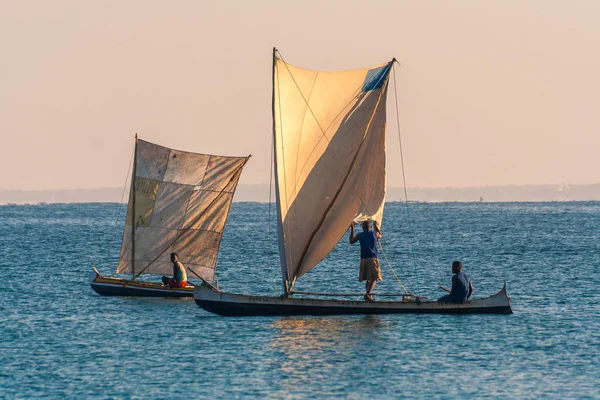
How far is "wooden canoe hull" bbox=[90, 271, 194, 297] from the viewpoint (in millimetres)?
49031

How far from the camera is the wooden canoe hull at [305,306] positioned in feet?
135

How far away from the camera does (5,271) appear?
7175cm

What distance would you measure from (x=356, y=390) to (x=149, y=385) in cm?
571

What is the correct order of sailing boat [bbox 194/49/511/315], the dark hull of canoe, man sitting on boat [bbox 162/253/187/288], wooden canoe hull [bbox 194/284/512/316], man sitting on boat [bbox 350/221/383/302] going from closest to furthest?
1. sailing boat [bbox 194/49/511/315]
2. man sitting on boat [bbox 350/221/383/302]
3. wooden canoe hull [bbox 194/284/512/316]
4. the dark hull of canoe
5. man sitting on boat [bbox 162/253/187/288]

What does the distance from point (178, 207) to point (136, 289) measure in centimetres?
400

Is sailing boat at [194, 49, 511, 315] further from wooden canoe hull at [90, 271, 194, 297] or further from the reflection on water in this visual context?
wooden canoe hull at [90, 271, 194, 297]

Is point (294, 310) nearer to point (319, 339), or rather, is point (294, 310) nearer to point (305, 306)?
point (305, 306)

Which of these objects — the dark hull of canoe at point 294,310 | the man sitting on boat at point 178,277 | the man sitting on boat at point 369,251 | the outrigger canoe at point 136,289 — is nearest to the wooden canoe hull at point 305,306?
the dark hull of canoe at point 294,310

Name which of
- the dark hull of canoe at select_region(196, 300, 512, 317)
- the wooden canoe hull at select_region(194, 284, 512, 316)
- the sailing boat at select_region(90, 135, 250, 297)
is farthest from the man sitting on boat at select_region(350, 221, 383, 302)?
the sailing boat at select_region(90, 135, 250, 297)

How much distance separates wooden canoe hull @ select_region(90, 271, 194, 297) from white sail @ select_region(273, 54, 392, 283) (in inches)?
376

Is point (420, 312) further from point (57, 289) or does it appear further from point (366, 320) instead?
point (57, 289)

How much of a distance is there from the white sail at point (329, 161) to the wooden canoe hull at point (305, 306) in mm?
1133

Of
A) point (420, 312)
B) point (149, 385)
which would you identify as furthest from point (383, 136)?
point (149, 385)

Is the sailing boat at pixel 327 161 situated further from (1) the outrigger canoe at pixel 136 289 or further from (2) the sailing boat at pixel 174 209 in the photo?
(2) the sailing boat at pixel 174 209
